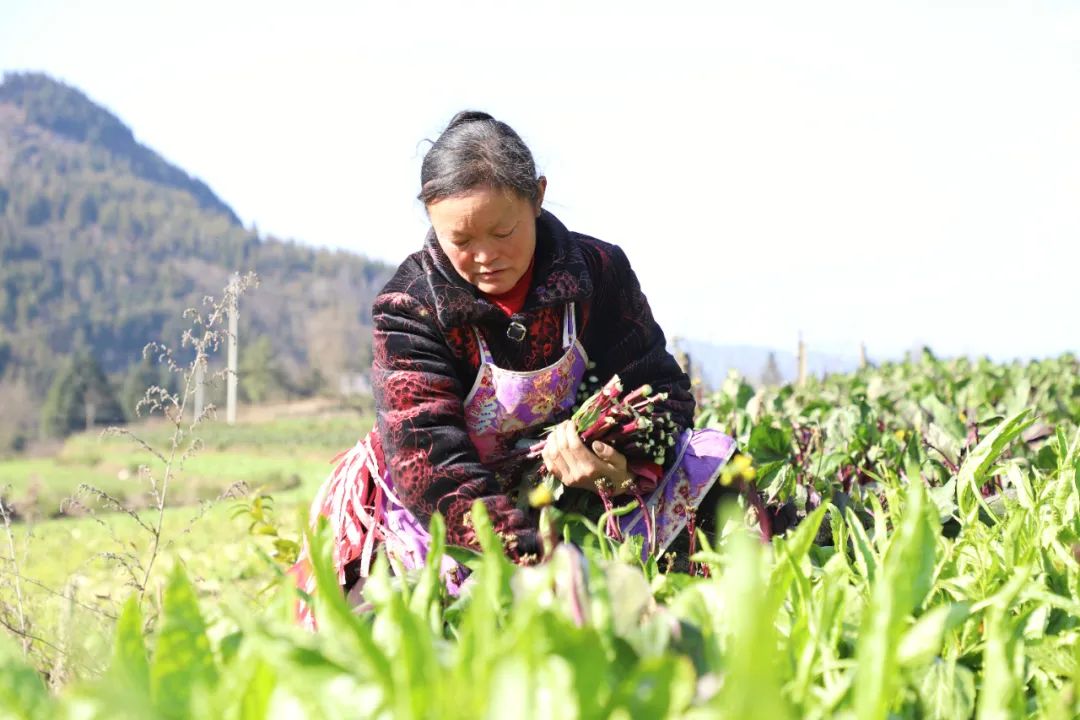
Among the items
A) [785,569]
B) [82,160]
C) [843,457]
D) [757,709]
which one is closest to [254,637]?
[757,709]

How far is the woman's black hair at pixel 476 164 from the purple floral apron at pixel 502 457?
12.4 inches

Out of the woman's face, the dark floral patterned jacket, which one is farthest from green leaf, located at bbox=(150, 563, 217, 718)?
the woman's face

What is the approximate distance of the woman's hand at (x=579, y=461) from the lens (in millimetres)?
2072

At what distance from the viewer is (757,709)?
577 mm

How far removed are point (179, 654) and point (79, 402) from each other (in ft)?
166

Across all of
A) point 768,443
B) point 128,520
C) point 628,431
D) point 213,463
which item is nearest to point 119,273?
point 213,463

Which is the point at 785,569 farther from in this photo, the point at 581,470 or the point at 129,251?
the point at 129,251

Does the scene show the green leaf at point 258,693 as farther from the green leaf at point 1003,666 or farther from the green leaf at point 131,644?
the green leaf at point 1003,666

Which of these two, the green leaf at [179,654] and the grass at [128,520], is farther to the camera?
the grass at [128,520]

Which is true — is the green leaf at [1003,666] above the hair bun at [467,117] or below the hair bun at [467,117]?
below

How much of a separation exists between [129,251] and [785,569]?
98614mm

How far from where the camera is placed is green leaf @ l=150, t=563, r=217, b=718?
2.76ft

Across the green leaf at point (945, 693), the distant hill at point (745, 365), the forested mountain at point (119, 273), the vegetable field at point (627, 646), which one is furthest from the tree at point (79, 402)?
the green leaf at point (945, 693)

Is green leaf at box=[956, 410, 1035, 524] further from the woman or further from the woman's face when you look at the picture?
the woman's face
